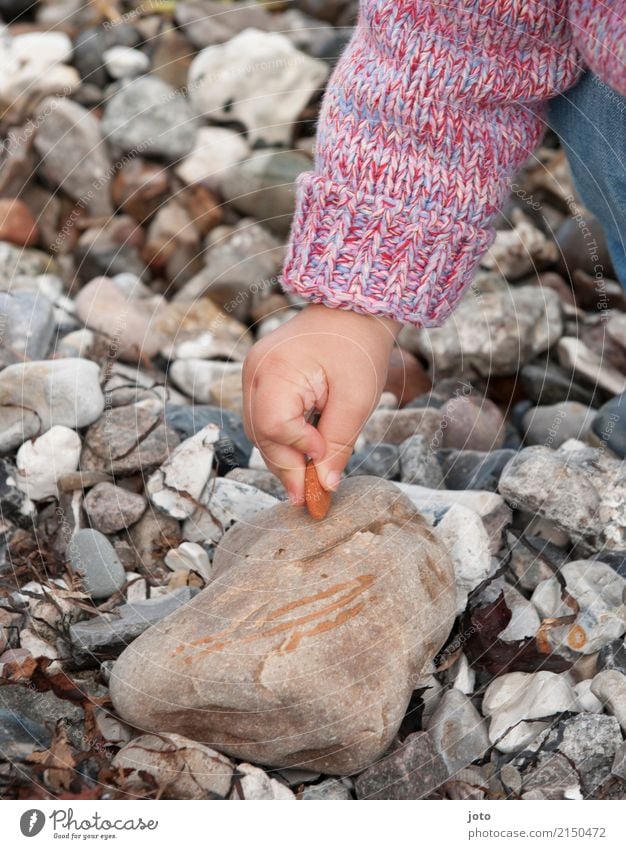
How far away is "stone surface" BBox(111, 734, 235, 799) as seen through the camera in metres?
0.94

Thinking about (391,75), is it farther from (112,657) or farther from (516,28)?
(112,657)

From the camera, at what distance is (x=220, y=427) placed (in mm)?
1468

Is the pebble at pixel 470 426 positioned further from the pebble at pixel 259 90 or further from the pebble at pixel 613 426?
the pebble at pixel 259 90

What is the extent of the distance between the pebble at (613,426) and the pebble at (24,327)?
949mm

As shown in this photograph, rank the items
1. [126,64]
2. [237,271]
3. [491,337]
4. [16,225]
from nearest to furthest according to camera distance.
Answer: [491,337], [237,271], [16,225], [126,64]

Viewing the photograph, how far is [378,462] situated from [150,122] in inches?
46.8

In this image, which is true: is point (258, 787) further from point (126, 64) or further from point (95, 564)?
point (126, 64)

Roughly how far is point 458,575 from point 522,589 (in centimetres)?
9

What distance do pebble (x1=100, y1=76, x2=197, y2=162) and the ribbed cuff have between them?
116 cm

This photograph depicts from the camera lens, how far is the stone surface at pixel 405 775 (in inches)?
38.0

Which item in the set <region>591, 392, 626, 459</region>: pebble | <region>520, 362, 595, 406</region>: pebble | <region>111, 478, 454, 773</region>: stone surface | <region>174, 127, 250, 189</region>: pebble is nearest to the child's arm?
<region>111, 478, 454, 773</region>: stone surface

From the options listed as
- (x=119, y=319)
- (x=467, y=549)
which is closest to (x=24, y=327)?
(x=119, y=319)

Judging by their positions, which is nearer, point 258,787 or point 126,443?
point 258,787
